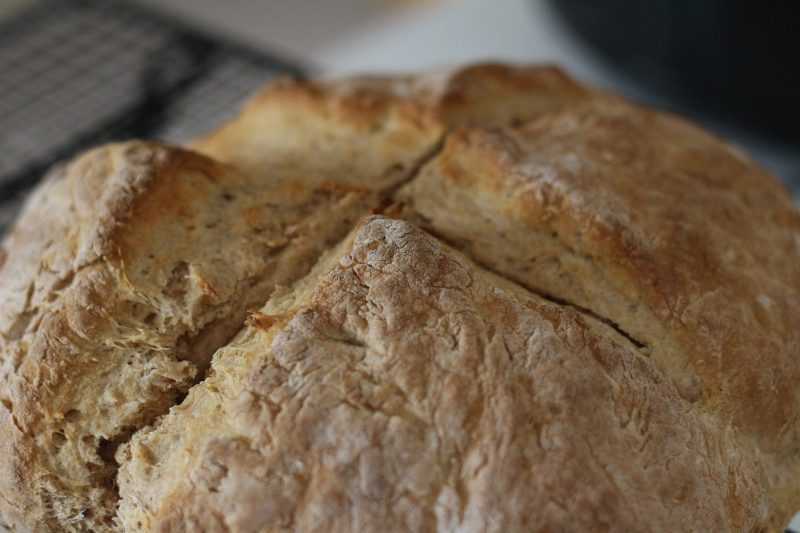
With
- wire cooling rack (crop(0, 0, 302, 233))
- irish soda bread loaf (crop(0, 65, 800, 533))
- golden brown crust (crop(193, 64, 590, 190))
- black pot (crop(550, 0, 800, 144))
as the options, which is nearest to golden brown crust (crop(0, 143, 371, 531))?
irish soda bread loaf (crop(0, 65, 800, 533))

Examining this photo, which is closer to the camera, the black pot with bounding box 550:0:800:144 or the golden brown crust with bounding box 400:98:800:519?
the golden brown crust with bounding box 400:98:800:519

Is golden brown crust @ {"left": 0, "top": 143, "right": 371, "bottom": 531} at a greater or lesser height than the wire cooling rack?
greater

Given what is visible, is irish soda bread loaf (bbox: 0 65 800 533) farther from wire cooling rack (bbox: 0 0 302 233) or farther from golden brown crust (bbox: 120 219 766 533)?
wire cooling rack (bbox: 0 0 302 233)

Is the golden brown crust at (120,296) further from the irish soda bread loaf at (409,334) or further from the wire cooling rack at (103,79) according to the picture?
the wire cooling rack at (103,79)

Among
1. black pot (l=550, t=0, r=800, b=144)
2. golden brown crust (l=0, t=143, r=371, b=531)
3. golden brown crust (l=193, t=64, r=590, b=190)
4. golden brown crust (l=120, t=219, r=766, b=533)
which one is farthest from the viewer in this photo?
black pot (l=550, t=0, r=800, b=144)

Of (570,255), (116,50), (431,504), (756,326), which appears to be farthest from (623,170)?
(116,50)

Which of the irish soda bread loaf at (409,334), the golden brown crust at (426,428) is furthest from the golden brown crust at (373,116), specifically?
the golden brown crust at (426,428)

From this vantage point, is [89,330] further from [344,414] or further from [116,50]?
[116,50]
